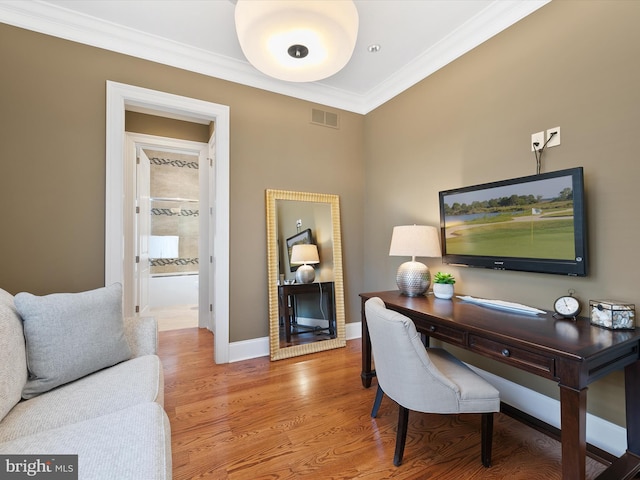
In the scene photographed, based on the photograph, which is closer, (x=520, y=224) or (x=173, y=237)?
(x=520, y=224)

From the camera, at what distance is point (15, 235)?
7.07 feet

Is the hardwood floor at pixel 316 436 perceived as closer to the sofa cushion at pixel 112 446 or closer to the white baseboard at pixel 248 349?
the white baseboard at pixel 248 349

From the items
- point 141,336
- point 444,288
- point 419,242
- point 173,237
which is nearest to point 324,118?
point 419,242

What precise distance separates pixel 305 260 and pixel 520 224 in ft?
6.50

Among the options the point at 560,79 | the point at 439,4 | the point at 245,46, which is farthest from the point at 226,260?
the point at 560,79

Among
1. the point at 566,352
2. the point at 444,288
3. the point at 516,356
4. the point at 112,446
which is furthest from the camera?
the point at 444,288

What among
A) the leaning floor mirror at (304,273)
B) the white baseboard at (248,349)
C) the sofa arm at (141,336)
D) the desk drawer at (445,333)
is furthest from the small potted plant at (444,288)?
the sofa arm at (141,336)

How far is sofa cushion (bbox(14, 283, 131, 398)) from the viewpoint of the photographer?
1.40 m

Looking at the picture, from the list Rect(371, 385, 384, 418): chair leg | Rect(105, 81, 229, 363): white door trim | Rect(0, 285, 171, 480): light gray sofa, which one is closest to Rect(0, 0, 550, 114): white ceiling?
Rect(105, 81, 229, 363): white door trim

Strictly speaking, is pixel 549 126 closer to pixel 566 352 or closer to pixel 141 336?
pixel 566 352

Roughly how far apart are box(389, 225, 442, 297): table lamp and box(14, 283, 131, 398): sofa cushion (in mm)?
1965

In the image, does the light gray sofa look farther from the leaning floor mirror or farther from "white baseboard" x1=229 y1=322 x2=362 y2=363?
the leaning floor mirror

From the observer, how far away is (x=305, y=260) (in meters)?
3.25

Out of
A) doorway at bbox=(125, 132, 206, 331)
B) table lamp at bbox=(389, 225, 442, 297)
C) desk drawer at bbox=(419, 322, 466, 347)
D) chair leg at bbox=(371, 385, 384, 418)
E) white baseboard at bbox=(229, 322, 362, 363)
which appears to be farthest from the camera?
doorway at bbox=(125, 132, 206, 331)
